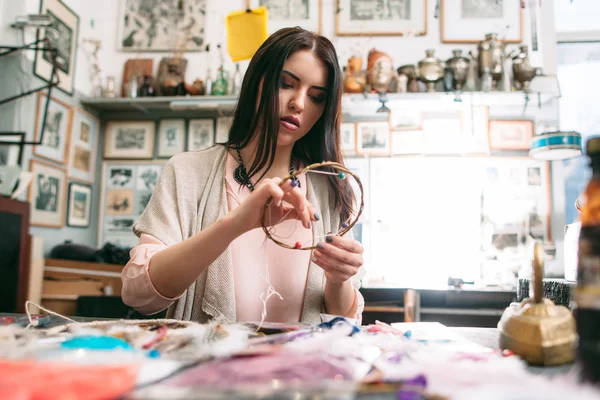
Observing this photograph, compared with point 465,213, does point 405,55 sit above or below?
above

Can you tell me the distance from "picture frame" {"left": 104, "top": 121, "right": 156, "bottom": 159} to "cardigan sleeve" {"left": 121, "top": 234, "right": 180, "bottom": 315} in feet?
9.23

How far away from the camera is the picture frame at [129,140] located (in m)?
3.67

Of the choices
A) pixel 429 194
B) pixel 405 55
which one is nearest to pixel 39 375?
pixel 429 194

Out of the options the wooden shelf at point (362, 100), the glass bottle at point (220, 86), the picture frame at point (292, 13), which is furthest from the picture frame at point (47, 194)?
the picture frame at point (292, 13)

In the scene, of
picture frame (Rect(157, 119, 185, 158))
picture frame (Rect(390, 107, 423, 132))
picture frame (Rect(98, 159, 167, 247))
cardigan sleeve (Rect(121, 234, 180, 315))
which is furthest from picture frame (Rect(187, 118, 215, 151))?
cardigan sleeve (Rect(121, 234, 180, 315))

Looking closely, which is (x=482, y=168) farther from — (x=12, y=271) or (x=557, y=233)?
(x=12, y=271)

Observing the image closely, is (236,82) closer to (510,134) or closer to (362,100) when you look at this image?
(362,100)

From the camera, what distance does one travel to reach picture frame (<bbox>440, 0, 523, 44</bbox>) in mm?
3514

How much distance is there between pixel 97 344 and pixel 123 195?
3323 mm

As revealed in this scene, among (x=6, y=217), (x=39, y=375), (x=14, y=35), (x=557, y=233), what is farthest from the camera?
(x=557, y=233)

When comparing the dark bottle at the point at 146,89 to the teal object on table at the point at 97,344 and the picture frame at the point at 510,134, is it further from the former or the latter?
the teal object on table at the point at 97,344

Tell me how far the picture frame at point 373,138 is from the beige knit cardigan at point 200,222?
230 centimetres

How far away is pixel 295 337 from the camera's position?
64 cm

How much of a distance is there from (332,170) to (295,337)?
0.88 metres
